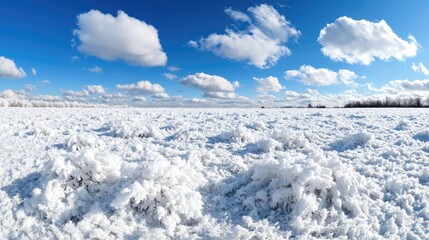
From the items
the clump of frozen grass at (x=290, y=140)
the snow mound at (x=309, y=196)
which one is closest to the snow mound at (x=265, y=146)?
the clump of frozen grass at (x=290, y=140)

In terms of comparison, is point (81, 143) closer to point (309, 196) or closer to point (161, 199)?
point (161, 199)

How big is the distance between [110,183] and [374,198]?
5.80m

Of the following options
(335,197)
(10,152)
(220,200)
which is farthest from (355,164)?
(10,152)

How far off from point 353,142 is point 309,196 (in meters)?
4.91

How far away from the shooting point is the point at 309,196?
664 cm

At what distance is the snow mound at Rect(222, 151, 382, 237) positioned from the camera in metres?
6.38

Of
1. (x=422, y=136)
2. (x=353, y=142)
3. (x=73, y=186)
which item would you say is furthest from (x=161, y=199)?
(x=422, y=136)

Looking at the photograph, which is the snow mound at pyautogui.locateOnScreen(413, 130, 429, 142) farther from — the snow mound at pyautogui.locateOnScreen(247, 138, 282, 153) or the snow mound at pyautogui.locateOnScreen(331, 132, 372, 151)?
the snow mound at pyautogui.locateOnScreen(247, 138, 282, 153)

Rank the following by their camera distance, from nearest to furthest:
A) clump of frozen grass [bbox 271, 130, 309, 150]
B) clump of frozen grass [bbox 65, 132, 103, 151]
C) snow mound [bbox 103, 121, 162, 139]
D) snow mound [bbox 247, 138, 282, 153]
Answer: snow mound [bbox 247, 138, 282, 153] → clump of frozen grass [bbox 65, 132, 103, 151] → clump of frozen grass [bbox 271, 130, 309, 150] → snow mound [bbox 103, 121, 162, 139]

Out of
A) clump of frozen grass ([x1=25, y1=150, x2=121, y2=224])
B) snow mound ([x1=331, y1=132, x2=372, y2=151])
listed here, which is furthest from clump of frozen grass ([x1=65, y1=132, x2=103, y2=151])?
snow mound ([x1=331, y1=132, x2=372, y2=151])

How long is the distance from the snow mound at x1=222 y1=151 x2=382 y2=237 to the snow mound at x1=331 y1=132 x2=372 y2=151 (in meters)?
3.28

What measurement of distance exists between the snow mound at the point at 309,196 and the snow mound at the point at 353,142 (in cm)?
328

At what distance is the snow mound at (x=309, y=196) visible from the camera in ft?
20.9

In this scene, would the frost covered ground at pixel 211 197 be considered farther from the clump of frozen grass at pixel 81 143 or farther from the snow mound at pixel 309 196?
the clump of frozen grass at pixel 81 143
